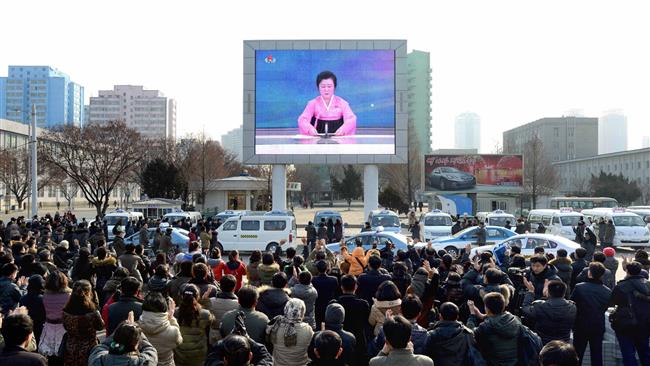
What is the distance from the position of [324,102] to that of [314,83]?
4.36 ft

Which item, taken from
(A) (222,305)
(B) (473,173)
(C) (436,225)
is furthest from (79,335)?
(B) (473,173)

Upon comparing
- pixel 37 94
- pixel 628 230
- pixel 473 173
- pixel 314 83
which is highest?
pixel 37 94

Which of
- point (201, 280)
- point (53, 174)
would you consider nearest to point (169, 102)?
point (53, 174)

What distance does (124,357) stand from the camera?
4746mm

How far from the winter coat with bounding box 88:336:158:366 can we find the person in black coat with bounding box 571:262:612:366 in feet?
17.1

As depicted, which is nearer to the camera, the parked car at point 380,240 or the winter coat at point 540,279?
the winter coat at point 540,279

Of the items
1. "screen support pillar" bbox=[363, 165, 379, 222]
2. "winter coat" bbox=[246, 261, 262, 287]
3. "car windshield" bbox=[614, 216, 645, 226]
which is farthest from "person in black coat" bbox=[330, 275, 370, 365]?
"screen support pillar" bbox=[363, 165, 379, 222]

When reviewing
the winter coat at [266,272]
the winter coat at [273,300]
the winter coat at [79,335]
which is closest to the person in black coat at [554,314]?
the winter coat at [273,300]

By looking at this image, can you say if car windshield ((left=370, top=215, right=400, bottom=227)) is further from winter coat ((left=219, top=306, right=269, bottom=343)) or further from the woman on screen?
winter coat ((left=219, top=306, right=269, bottom=343))

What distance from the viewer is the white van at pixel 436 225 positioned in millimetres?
27453

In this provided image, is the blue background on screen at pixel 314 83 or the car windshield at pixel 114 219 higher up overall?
the blue background on screen at pixel 314 83

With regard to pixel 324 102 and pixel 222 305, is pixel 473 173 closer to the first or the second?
pixel 324 102

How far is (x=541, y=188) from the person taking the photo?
2514 inches

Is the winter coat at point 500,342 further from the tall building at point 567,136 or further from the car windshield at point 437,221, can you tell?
the tall building at point 567,136
